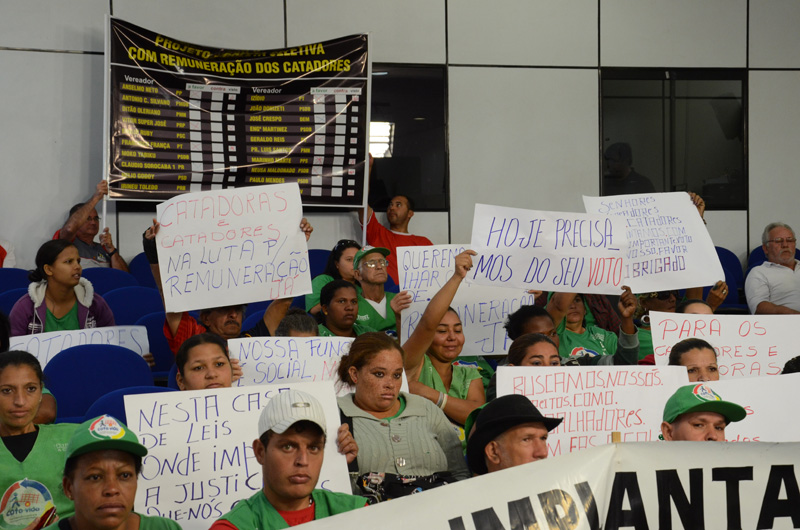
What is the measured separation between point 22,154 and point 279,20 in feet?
8.04

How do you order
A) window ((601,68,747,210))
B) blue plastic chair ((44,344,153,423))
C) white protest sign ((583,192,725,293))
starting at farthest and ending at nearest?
window ((601,68,747,210))
white protest sign ((583,192,725,293))
blue plastic chair ((44,344,153,423))

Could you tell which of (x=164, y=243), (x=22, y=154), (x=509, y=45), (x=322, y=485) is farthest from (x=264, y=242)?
(x=509, y=45)

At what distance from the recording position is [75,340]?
496 cm

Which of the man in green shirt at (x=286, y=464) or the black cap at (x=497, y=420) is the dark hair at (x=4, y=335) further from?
the black cap at (x=497, y=420)

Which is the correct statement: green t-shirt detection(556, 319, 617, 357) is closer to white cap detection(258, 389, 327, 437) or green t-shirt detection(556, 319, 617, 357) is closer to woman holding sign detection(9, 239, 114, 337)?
woman holding sign detection(9, 239, 114, 337)

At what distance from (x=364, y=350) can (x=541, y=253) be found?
5.71 feet

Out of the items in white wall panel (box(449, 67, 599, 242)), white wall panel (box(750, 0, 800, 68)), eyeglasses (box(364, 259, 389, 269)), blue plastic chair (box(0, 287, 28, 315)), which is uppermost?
white wall panel (box(750, 0, 800, 68))

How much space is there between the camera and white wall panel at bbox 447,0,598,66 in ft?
28.3

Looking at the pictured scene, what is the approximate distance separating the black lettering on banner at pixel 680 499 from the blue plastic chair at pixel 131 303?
436cm

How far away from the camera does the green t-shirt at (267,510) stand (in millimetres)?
2691

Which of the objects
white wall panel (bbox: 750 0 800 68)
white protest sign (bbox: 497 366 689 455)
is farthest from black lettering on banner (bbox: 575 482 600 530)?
white wall panel (bbox: 750 0 800 68)

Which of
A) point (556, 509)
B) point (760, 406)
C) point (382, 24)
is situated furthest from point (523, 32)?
point (556, 509)

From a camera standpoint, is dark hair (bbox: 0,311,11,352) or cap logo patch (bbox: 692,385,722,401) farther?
dark hair (bbox: 0,311,11,352)

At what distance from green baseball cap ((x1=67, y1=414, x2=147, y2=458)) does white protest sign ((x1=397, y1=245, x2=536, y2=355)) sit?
2.94 meters
